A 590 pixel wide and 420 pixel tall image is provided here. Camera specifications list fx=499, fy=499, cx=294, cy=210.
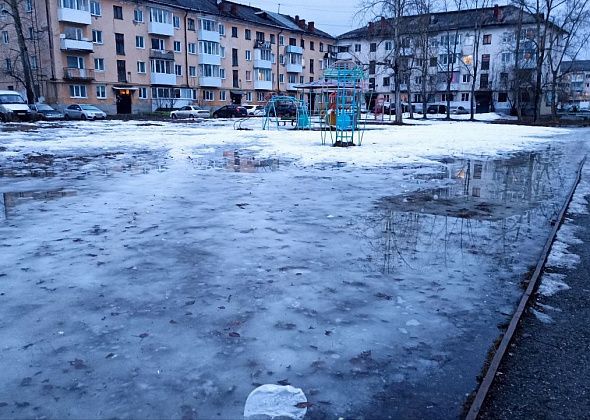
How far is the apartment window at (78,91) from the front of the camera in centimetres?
4911

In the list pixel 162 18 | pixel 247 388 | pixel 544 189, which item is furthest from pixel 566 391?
pixel 162 18

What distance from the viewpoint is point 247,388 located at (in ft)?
9.04

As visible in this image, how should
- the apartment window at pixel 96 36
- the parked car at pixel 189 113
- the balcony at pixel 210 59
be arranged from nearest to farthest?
the parked car at pixel 189 113 < the apartment window at pixel 96 36 < the balcony at pixel 210 59

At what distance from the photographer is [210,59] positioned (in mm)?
61031

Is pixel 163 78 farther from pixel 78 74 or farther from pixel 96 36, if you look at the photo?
pixel 78 74

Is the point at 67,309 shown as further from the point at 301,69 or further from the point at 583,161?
the point at 301,69

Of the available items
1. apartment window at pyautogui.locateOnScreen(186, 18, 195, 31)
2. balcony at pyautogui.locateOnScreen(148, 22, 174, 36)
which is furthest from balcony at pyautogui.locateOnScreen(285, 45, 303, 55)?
balcony at pyautogui.locateOnScreen(148, 22, 174, 36)

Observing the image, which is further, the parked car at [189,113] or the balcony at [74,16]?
the parked car at [189,113]

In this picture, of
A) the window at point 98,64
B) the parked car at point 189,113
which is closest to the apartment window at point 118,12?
the window at point 98,64

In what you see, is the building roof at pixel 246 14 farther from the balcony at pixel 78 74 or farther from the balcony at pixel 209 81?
the balcony at pixel 78 74

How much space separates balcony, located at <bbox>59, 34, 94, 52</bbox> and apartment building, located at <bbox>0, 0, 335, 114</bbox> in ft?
0.31

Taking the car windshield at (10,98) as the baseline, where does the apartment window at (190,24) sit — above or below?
above

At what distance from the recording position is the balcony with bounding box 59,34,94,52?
47281 millimetres

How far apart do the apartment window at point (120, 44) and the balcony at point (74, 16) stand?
369 centimetres
